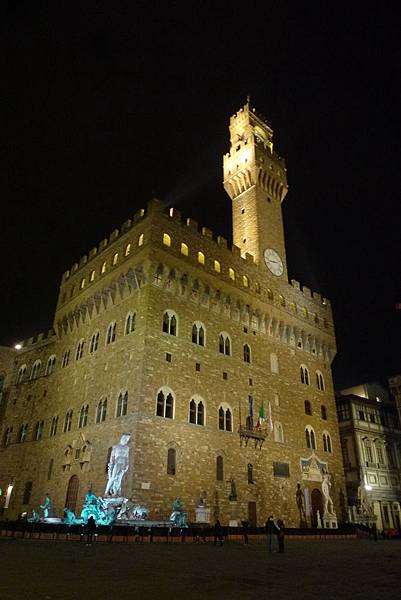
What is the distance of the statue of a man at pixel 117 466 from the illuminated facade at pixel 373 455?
73.8 ft

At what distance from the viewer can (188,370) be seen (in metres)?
25.1

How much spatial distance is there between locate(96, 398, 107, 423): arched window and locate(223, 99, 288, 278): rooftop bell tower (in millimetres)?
15842

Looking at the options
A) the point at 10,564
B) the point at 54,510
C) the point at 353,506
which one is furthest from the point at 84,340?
the point at 353,506

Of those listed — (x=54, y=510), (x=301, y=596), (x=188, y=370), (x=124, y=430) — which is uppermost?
(x=188, y=370)

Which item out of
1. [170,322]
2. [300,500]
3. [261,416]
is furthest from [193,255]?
[300,500]

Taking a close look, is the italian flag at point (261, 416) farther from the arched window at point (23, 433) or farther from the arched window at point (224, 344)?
the arched window at point (23, 433)

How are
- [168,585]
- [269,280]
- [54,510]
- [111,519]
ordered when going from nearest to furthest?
1. [168,585]
2. [111,519]
3. [54,510]
4. [269,280]

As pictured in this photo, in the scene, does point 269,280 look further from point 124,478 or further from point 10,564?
point 10,564

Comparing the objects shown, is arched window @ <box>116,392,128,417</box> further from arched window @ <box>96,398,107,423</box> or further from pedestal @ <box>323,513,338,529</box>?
pedestal @ <box>323,513,338,529</box>

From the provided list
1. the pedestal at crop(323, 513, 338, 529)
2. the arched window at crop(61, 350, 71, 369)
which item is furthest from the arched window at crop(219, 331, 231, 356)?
the pedestal at crop(323, 513, 338, 529)

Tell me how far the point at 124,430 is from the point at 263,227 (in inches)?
807

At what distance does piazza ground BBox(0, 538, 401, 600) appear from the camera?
683 centimetres

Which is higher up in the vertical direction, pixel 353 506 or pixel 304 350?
pixel 304 350

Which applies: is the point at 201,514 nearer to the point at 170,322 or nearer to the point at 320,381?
the point at 170,322
